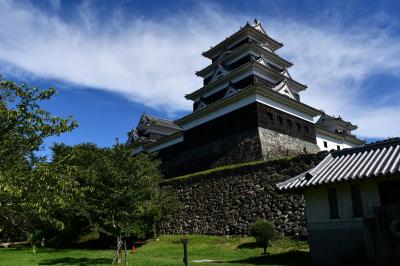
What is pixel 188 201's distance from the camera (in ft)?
91.7

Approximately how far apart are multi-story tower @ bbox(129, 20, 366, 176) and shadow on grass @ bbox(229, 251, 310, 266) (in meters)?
13.1

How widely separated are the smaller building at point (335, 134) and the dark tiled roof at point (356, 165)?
24.1 meters

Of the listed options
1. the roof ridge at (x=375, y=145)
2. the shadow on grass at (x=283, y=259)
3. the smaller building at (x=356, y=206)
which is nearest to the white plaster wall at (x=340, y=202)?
the smaller building at (x=356, y=206)

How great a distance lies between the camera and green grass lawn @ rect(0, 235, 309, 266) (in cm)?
1516

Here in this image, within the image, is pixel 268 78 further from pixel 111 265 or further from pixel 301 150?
pixel 111 265

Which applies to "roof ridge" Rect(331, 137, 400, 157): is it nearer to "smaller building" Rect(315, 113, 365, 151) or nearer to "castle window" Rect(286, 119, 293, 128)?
"castle window" Rect(286, 119, 293, 128)

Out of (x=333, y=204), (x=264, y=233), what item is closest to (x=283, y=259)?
(x=264, y=233)

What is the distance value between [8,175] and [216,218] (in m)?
17.9

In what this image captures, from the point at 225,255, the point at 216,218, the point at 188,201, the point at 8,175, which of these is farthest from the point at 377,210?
the point at 188,201

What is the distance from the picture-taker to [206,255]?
1823 centimetres

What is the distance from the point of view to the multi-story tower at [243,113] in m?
30.3

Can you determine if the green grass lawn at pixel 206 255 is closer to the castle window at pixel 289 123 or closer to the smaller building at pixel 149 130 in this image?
the castle window at pixel 289 123

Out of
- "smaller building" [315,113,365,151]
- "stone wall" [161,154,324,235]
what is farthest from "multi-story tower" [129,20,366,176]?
"stone wall" [161,154,324,235]

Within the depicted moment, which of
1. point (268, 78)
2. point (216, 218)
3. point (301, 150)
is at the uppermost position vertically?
point (268, 78)
